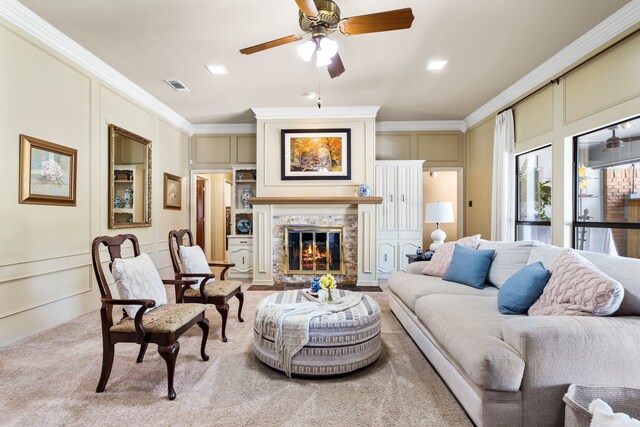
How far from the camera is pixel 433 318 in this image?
2.16 metres

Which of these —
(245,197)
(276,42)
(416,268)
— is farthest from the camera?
(245,197)

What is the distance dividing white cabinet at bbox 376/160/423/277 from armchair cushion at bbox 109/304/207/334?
3.78 meters

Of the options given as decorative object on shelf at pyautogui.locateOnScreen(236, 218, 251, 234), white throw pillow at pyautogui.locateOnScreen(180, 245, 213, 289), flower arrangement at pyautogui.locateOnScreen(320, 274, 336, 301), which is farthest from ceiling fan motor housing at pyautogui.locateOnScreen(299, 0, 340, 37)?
decorative object on shelf at pyautogui.locateOnScreen(236, 218, 251, 234)

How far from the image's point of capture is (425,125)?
18.8ft

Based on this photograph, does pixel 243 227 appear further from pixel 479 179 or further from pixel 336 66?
pixel 479 179

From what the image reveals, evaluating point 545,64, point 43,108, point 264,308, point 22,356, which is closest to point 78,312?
point 22,356

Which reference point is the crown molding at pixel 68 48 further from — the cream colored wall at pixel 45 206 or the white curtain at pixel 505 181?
the white curtain at pixel 505 181

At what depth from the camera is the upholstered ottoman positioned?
6.88 ft

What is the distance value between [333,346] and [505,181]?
354 centimetres

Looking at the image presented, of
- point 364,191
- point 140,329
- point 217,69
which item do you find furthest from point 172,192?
point 140,329

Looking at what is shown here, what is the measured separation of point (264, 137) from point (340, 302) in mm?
3421

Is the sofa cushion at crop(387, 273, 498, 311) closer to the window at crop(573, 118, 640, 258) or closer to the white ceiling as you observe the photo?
the window at crop(573, 118, 640, 258)

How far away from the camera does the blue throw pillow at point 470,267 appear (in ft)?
9.27

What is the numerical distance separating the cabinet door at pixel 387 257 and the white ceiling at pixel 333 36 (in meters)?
2.35
